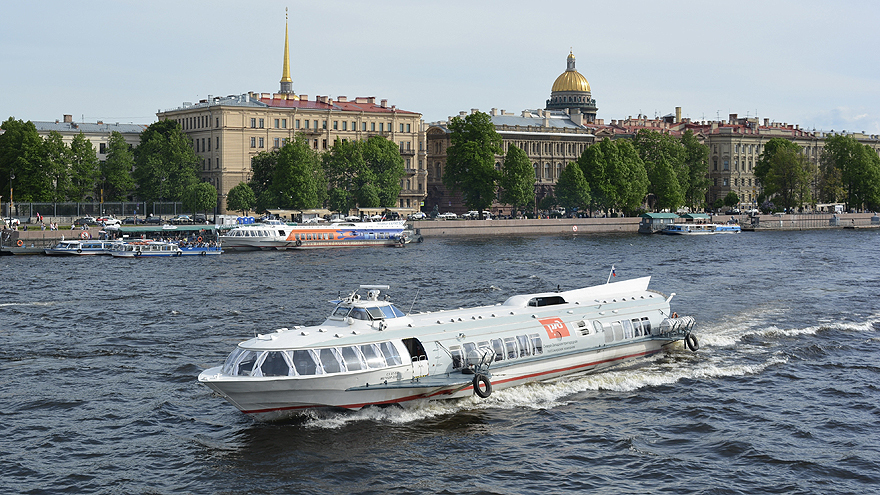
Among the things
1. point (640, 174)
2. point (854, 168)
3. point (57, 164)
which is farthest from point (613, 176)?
point (57, 164)

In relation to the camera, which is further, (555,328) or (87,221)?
(87,221)

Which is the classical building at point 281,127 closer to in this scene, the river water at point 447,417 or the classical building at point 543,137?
the classical building at point 543,137

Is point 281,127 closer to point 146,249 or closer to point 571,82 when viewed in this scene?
point 146,249

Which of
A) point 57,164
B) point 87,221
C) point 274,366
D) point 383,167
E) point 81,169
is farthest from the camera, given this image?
point 383,167

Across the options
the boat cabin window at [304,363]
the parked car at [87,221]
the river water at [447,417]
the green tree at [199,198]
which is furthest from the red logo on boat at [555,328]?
the green tree at [199,198]

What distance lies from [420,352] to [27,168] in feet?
292

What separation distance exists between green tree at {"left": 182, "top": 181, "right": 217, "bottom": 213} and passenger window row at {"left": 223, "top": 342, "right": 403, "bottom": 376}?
3581 inches

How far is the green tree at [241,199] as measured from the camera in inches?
4481

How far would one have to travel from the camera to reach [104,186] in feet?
407

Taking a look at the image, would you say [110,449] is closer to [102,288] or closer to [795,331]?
[795,331]

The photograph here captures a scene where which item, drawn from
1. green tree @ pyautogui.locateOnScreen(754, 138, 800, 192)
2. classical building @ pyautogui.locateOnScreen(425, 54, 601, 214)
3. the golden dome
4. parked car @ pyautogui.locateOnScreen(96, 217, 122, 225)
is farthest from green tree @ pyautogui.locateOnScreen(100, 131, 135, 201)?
green tree @ pyautogui.locateOnScreen(754, 138, 800, 192)

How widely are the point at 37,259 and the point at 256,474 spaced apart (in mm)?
60680

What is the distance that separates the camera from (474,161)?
122875 mm

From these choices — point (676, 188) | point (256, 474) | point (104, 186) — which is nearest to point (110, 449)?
point (256, 474)
